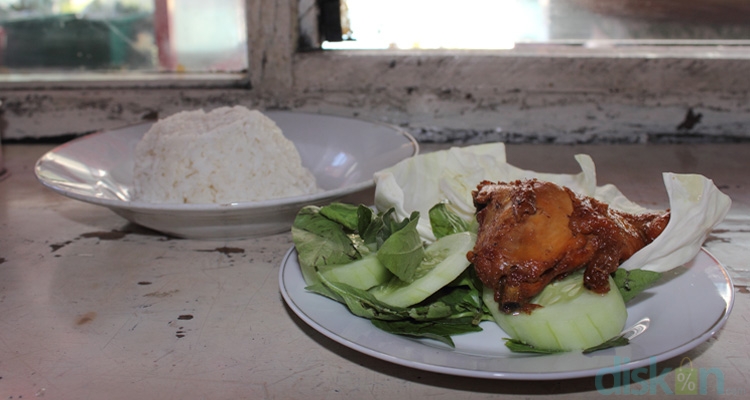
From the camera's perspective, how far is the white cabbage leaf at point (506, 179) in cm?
89

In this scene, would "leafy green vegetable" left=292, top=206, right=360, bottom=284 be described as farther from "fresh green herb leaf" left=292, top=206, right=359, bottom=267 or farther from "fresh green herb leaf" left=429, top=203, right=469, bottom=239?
"fresh green herb leaf" left=429, top=203, right=469, bottom=239

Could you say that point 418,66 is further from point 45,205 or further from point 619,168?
point 45,205

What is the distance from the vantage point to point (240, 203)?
110 cm

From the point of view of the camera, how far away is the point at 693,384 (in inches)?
31.8

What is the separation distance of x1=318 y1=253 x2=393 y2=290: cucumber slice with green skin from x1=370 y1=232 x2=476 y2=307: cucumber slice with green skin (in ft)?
0.04

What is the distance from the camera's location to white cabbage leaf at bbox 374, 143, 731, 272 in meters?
0.89

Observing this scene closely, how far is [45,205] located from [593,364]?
1.29m

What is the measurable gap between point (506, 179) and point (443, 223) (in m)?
0.23

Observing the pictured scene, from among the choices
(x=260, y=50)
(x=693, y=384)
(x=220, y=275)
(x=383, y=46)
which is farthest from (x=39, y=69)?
(x=693, y=384)

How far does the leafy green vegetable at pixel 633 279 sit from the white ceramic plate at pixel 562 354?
0.11ft

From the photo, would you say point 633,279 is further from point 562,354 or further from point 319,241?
point 319,241

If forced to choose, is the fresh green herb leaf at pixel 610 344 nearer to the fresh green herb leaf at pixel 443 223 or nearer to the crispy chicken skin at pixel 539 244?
the crispy chicken skin at pixel 539 244

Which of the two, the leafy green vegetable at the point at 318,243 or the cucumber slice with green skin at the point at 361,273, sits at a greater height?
the leafy green vegetable at the point at 318,243

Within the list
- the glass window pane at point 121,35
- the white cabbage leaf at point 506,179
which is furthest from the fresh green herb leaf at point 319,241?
the glass window pane at point 121,35
